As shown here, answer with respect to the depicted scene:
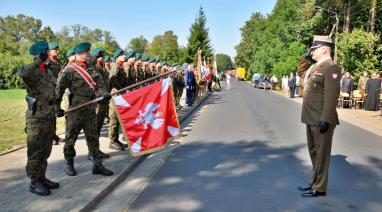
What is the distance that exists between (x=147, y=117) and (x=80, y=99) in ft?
3.65

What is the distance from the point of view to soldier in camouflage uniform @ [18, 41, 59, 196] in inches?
221

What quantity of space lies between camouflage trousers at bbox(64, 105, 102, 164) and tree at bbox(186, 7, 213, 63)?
49114 mm

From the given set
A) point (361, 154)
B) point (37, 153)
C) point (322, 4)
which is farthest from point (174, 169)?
point (322, 4)

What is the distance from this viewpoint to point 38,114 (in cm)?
571

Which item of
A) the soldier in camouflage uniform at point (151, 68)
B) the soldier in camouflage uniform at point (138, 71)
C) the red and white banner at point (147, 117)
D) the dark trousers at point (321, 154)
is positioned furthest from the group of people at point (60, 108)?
the soldier in camouflage uniform at point (151, 68)

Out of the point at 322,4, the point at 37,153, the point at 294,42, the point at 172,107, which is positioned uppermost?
the point at 322,4

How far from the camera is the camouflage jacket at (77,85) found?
6578 mm

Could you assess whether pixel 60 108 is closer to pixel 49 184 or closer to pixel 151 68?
pixel 49 184

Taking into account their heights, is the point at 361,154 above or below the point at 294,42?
below

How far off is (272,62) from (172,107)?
149 feet

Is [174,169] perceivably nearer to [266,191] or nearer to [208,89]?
[266,191]

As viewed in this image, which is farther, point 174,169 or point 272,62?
point 272,62

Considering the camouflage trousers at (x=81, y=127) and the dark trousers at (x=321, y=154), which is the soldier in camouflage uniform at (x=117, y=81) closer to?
the camouflage trousers at (x=81, y=127)

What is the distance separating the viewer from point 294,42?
42844mm
